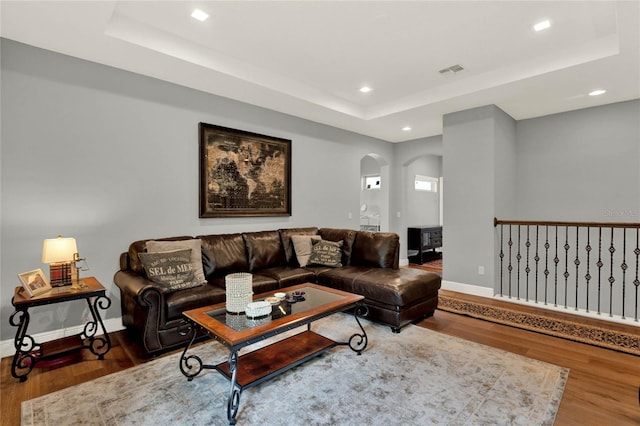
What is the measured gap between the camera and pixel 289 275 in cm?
372

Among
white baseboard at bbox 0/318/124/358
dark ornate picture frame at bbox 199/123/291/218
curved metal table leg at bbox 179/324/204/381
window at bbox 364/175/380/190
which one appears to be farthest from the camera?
window at bbox 364/175/380/190

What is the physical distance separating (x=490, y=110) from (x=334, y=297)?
3.62 m

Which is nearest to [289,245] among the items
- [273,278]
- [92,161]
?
[273,278]

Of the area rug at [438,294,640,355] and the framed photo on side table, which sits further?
the area rug at [438,294,640,355]

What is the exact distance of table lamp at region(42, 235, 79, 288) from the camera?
260 cm

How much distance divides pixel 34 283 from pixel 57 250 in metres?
0.29

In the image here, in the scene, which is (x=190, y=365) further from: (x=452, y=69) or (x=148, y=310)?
(x=452, y=69)

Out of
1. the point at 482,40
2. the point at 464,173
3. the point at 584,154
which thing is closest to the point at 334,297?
the point at 482,40

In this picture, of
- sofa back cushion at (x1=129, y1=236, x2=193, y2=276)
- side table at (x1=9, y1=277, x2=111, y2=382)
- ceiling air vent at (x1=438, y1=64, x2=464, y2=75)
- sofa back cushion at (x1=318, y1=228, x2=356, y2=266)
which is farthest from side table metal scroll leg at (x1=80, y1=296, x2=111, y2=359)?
ceiling air vent at (x1=438, y1=64, x2=464, y2=75)

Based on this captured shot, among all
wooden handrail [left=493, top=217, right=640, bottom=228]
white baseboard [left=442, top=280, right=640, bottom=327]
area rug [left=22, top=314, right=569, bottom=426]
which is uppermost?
wooden handrail [left=493, top=217, right=640, bottom=228]

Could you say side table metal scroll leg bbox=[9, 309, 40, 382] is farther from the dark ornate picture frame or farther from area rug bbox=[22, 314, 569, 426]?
the dark ornate picture frame

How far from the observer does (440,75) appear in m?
3.94

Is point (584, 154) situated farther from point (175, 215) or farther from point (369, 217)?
point (175, 215)

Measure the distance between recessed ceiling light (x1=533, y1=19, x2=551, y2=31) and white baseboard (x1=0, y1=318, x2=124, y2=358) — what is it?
4.96m
